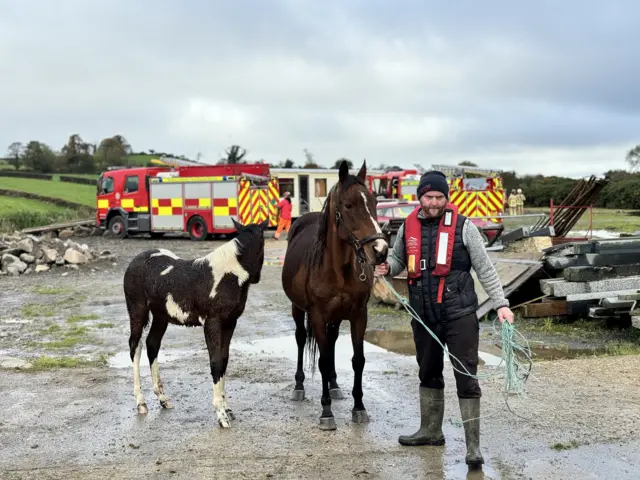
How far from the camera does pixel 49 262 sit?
54.8 feet

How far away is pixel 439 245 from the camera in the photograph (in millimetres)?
4340

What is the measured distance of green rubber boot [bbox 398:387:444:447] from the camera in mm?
4719

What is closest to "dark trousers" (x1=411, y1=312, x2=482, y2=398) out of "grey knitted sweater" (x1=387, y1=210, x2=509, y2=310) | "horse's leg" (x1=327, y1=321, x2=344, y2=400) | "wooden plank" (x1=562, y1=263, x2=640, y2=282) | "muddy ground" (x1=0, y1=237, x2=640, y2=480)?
"grey knitted sweater" (x1=387, y1=210, x2=509, y2=310)

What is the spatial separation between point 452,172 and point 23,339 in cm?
2343

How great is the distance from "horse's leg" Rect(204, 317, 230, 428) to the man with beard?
5.02 feet

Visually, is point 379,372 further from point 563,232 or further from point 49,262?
point 49,262

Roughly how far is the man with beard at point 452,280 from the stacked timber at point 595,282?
4433mm

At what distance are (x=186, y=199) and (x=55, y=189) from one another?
75.8ft

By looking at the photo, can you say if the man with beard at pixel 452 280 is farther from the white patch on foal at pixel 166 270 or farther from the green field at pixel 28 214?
the green field at pixel 28 214

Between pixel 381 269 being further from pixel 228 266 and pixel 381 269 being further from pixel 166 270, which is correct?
pixel 166 270

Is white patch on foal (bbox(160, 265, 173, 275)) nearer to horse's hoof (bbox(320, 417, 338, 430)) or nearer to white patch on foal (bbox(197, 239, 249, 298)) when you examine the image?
white patch on foal (bbox(197, 239, 249, 298))

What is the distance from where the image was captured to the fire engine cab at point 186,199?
25.0m

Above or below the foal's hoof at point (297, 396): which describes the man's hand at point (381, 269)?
above

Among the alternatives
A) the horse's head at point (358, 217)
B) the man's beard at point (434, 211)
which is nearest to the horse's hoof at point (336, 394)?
the horse's head at point (358, 217)
